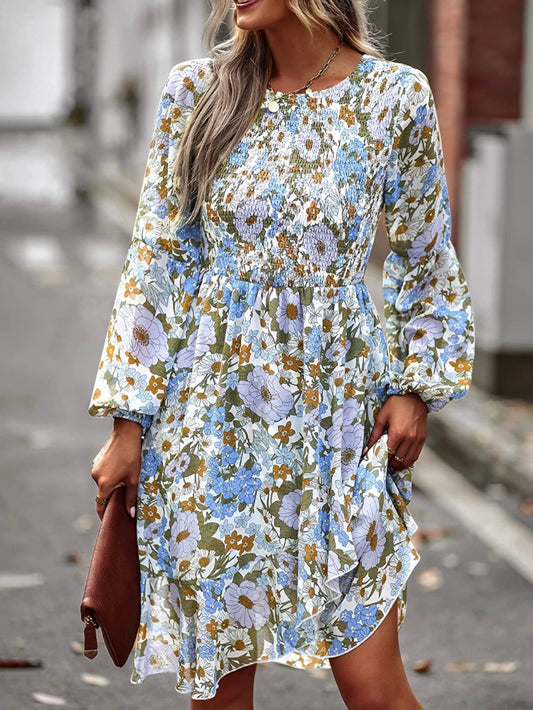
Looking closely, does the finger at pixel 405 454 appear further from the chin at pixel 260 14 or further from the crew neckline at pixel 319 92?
the chin at pixel 260 14

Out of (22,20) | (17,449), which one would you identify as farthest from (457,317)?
(22,20)

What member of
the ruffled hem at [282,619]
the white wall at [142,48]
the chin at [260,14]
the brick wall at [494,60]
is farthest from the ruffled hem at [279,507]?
the white wall at [142,48]

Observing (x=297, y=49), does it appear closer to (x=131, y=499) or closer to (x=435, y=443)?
(x=131, y=499)

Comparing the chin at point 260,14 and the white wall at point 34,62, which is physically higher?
the chin at point 260,14

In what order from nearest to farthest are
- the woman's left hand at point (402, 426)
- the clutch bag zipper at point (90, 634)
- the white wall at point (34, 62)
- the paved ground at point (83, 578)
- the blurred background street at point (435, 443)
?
the clutch bag zipper at point (90, 634) < the woman's left hand at point (402, 426) < the paved ground at point (83, 578) < the blurred background street at point (435, 443) < the white wall at point (34, 62)

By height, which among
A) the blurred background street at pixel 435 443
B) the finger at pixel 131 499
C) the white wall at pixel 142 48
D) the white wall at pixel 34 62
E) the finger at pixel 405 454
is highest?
the finger at pixel 405 454

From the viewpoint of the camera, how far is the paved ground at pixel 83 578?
4215 mm

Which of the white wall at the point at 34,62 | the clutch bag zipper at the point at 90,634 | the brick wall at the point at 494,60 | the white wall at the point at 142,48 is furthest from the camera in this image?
the white wall at the point at 34,62

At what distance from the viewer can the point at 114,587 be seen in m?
2.69

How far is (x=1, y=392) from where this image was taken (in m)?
8.56

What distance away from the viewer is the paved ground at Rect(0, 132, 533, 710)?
4.21 m

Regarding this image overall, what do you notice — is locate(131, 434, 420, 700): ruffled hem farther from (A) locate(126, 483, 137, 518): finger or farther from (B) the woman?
(A) locate(126, 483, 137, 518): finger

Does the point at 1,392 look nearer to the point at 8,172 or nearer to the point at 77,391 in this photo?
the point at 77,391

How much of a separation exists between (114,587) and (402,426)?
0.64 metres
